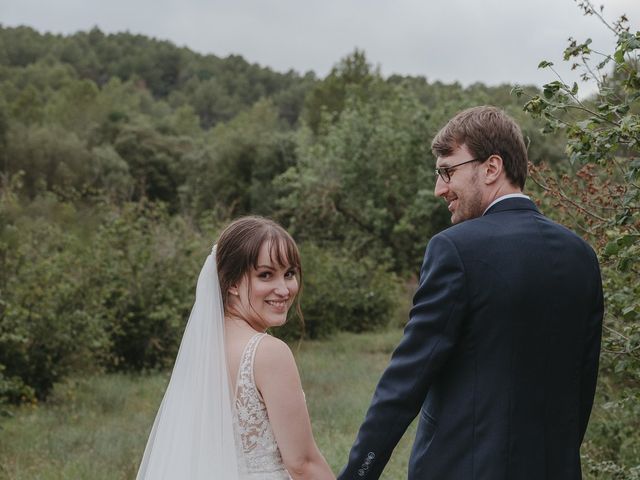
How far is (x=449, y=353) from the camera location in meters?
2.81

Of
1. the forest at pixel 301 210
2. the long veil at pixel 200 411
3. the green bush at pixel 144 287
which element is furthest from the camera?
the green bush at pixel 144 287

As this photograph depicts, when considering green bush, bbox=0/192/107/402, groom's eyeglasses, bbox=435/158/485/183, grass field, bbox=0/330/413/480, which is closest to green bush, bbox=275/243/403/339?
grass field, bbox=0/330/413/480

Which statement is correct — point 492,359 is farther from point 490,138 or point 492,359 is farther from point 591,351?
point 490,138

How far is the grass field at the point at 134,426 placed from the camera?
680 cm

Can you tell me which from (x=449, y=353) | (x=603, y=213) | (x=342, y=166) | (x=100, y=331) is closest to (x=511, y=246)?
(x=449, y=353)

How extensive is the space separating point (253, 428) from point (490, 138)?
4.66ft

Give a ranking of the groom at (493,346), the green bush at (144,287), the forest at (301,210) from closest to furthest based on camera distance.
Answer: the groom at (493,346) → the forest at (301,210) → the green bush at (144,287)

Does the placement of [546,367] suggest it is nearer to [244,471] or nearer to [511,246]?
[511,246]

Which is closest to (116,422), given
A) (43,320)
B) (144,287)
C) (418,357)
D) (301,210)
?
(43,320)

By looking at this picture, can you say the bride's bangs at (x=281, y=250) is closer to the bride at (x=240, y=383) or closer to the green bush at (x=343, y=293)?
the bride at (x=240, y=383)

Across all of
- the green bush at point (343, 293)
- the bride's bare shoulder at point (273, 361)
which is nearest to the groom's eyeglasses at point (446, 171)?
the bride's bare shoulder at point (273, 361)

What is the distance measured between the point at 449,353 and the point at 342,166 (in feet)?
73.1

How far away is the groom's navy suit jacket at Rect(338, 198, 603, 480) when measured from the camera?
277 centimetres

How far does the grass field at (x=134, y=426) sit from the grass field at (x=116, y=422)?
11 millimetres
